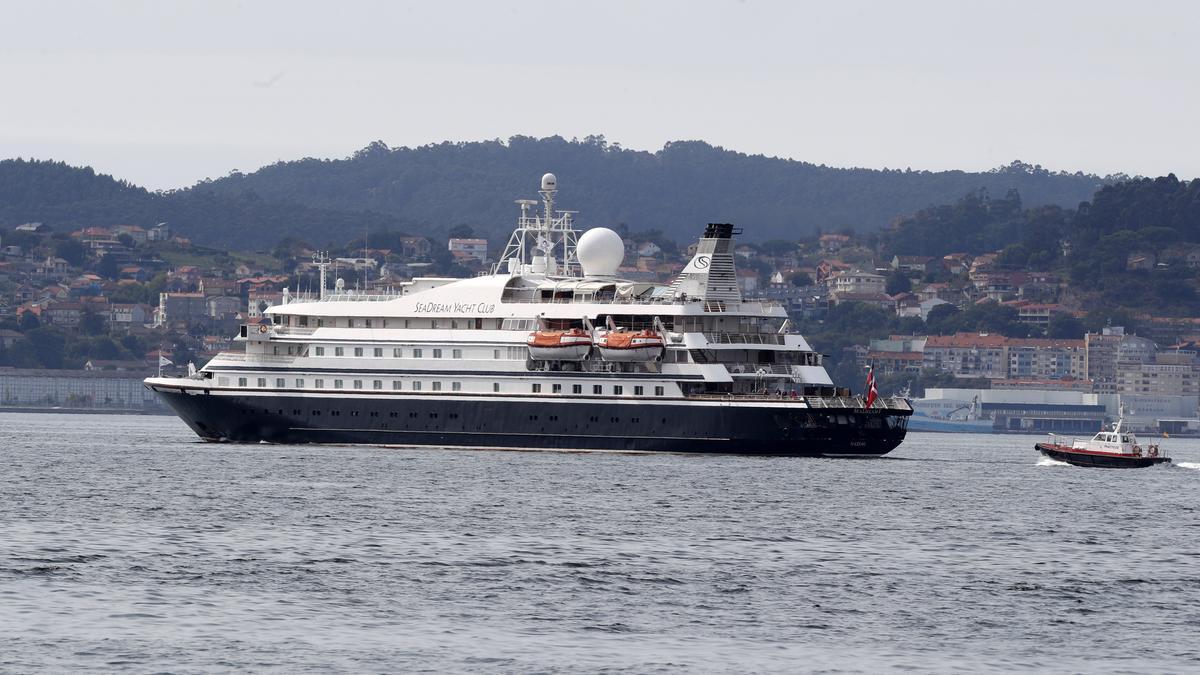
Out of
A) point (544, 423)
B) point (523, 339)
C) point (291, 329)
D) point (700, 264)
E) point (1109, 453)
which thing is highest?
point (700, 264)

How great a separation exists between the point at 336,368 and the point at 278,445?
184 inches

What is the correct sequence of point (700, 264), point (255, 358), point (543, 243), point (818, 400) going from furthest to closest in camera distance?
point (543, 243)
point (255, 358)
point (700, 264)
point (818, 400)

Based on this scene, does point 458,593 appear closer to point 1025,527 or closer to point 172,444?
point 1025,527

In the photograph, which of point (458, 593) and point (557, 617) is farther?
point (458, 593)

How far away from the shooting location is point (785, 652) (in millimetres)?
34688

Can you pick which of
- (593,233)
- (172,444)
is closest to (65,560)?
(593,233)

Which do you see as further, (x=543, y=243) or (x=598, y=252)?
(x=543, y=243)

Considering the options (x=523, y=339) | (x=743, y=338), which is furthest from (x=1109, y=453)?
(x=523, y=339)

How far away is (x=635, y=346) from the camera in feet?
261

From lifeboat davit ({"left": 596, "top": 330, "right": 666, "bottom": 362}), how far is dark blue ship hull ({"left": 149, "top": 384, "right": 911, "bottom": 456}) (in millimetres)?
1777

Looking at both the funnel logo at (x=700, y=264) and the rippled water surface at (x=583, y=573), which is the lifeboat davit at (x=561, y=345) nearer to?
the funnel logo at (x=700, y=264)

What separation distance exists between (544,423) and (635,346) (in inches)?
199

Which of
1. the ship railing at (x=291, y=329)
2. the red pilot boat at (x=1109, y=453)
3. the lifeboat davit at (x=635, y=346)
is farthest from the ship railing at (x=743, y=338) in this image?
the ship railing at (x=291, y=329)

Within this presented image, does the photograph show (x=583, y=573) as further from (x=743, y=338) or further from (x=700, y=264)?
(x=700, y=264)
